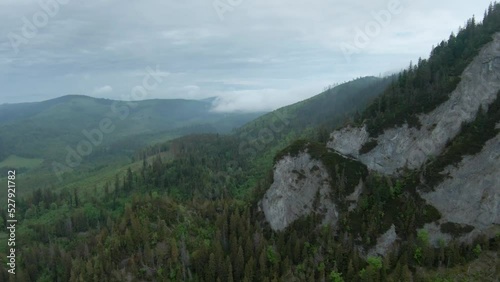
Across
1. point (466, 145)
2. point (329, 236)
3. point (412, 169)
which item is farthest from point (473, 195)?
point (329, 236)

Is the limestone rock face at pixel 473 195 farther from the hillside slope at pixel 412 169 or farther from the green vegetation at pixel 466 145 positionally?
the green vegetation at pixel 466 145

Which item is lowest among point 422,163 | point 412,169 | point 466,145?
point 412,169

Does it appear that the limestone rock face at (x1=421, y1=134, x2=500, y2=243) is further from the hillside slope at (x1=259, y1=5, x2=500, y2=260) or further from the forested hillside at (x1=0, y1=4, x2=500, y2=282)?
the forested hillside at (x1=0, y1=4, x2=500, y2=282)

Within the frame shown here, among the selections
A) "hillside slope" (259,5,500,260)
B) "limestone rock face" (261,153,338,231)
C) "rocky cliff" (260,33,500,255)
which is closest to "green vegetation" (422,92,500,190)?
"hillside slope" (259,5,500,260)

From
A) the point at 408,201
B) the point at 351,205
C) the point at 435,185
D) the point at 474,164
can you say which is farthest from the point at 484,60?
the point at 351,205

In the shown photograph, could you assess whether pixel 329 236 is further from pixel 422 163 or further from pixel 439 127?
pixel 439 127

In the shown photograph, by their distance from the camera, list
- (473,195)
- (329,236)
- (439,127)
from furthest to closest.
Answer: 1. (439,127)
2. (329,236)
3. (473,195)

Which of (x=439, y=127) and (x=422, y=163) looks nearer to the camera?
(x=422, y=163)
